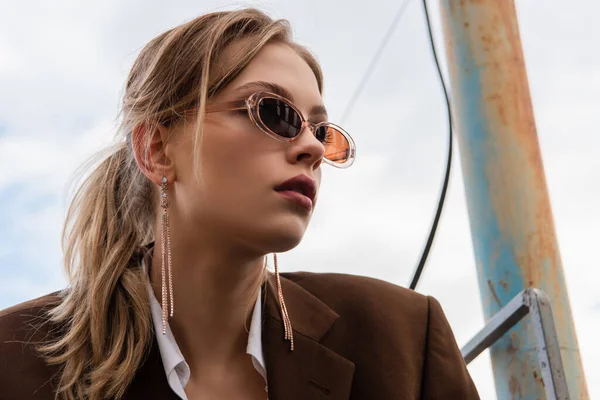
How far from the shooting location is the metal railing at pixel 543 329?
1862 millimetres

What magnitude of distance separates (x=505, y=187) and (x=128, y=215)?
36.1 inches

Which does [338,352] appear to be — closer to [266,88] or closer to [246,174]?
[246,174]

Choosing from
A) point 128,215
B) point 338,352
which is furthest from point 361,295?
point 128,215

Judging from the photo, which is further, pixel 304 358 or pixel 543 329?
pixel 304 358

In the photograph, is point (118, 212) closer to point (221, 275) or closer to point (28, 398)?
point (221, 275)

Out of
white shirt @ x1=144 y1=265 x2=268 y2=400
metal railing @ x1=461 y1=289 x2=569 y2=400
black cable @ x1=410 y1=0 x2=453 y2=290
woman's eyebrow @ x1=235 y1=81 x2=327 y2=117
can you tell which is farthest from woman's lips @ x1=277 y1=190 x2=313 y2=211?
black cable @ x1=410 y1=0 x2=453 y2=290

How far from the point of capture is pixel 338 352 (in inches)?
81.4

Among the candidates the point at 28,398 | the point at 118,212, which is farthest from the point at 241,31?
the point at 28,398

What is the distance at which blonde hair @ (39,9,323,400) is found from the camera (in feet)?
6.30

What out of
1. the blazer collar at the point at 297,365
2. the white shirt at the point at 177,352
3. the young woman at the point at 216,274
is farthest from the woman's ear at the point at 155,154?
the blazer collar at the point at 297,365

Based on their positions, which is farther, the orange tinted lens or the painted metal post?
the painted metal post

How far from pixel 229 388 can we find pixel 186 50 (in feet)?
2.49

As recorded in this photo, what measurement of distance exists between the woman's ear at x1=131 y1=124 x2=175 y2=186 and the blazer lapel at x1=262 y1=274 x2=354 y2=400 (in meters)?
0.40

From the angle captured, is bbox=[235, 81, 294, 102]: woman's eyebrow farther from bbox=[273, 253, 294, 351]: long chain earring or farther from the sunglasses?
bbox=[273, 253, 294, 351]: long chain earring
